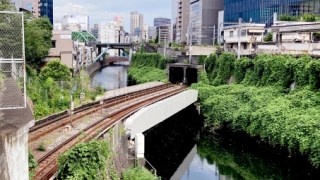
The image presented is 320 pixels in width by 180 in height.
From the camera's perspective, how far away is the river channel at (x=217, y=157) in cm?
2683

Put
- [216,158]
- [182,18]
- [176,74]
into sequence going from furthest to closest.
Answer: [182,18] → [176,74] → [216,158]

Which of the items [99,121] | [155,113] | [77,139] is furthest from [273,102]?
[77,139]

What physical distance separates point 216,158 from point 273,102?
5.64 meters

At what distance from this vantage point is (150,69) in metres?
74.5

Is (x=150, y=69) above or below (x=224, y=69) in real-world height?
below

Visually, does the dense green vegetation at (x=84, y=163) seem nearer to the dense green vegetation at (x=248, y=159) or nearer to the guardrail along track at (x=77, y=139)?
the guardrail along track at (x=77, y=139)

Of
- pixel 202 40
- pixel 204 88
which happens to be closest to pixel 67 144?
pixel 204 88

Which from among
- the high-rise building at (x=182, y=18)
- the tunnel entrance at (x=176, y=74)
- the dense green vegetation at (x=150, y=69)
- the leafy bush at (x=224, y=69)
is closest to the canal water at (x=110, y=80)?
the dense green vegetation at (x=150, y=69)

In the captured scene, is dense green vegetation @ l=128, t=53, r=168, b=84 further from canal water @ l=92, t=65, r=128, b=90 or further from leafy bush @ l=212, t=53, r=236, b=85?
leafy bush @ l=212, t=53, r=236, b=85

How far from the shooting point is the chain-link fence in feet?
36.4

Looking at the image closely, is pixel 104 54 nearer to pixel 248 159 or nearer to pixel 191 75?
pixel 191 75

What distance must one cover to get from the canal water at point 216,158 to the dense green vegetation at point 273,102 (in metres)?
1.02

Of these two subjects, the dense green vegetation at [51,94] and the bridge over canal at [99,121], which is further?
the dense green vegetation at [51,94]

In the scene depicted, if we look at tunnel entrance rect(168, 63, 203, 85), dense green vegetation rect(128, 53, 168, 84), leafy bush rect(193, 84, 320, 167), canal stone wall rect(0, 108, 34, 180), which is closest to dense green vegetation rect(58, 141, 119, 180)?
canal stone wall rect(0, 108, 34, 180)
